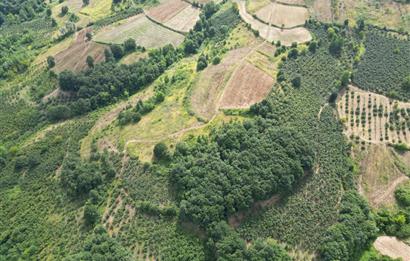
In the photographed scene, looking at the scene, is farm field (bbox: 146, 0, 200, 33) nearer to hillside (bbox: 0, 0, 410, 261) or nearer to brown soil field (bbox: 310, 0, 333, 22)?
hillside (bbox: 0, 0, 410, 261)

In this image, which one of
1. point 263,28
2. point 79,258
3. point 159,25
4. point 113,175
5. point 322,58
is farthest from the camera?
point 159,25

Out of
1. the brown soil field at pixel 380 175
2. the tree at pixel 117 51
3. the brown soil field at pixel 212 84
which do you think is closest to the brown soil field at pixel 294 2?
the brown soil field at pixel 212 84

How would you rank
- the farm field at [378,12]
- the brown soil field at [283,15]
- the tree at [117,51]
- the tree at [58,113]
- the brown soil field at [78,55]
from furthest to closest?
1. the brown soil field at [283,15]
2. the farm field at [378,12]
3. the tree at [117,51]
4. the brown soil field at [78,55]
5. the tree at [58,113]

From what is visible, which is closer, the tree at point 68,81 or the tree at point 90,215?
the tree at point 90,215

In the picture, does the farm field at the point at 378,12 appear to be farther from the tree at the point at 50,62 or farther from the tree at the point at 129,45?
the tree at the point at 50,62

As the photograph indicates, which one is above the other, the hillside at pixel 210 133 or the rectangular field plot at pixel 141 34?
the rectangular field plot at pixel 141 34

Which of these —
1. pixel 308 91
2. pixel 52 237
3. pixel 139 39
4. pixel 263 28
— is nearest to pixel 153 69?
pixel 139 39

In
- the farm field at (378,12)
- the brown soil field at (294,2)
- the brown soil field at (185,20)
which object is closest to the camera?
the farm field at (378,12)

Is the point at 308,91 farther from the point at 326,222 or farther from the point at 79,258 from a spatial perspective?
the point at 79,258
